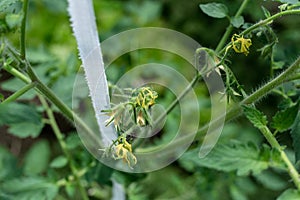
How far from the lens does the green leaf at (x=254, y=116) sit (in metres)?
1.08

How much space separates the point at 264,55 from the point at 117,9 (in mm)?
1538

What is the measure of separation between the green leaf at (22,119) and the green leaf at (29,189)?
115 mm

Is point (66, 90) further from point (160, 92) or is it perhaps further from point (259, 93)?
point (160, 92)

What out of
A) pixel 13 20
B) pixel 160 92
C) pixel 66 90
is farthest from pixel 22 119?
pixel 160 92

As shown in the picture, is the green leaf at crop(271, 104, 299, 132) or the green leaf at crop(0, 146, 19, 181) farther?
the green leaf at crop(0, 146, 19, 181)

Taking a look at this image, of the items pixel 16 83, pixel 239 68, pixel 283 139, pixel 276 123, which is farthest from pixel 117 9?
pixel 276 123

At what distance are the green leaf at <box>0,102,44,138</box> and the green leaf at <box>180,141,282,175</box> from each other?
43 centimetres

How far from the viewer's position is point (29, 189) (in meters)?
1.36

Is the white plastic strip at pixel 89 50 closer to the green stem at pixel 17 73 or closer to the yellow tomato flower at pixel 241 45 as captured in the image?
the green stem at pixel 17 73

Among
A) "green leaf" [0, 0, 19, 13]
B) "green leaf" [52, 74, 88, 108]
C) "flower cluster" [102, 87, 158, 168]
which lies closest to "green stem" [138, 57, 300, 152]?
"flower cluster" [102, 87, 158, 168]

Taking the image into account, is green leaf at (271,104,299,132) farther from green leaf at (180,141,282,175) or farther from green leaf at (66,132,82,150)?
green leaf at (66,132,82,150)

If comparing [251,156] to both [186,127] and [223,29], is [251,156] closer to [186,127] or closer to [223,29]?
[186,127]

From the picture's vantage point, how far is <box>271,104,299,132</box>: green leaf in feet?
3.79

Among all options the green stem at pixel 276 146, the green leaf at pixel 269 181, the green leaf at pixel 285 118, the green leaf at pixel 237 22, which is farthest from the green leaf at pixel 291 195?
the green leaf at pixel 269 181
